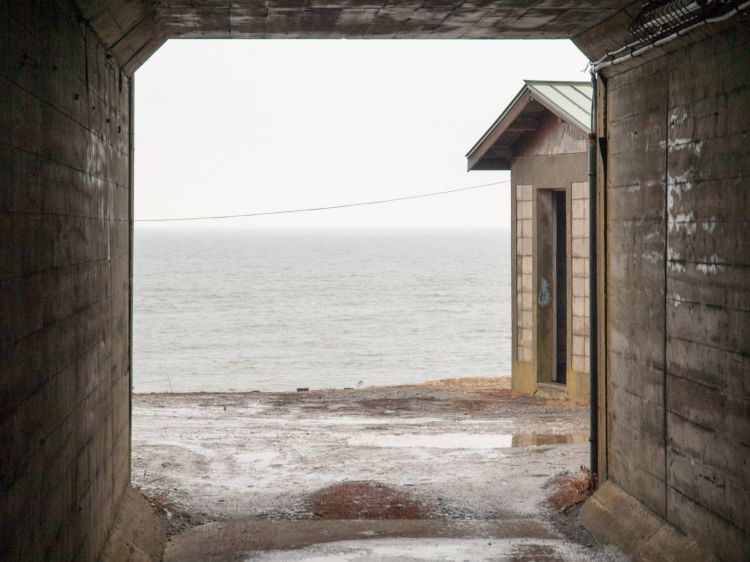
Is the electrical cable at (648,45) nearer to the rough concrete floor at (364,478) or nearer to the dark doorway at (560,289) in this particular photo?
the rough concrete floor at (364,478)

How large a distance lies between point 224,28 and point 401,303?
6794cm

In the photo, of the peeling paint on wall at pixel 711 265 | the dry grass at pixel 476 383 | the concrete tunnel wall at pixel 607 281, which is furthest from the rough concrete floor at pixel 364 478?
the dry grass at pixel 476 383

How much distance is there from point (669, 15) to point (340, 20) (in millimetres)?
2837

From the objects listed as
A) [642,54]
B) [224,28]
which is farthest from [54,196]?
[642,54]

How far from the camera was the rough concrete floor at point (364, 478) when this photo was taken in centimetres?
880

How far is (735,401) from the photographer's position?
6.34 meters

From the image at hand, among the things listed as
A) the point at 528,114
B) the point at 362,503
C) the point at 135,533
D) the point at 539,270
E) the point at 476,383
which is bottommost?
the point at 362,503

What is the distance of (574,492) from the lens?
10.2m

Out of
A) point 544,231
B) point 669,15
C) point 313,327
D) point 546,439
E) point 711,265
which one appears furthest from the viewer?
point 313,327

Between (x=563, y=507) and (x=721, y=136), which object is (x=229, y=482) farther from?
(x=721, y=136)

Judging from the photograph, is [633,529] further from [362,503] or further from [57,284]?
[57,284]

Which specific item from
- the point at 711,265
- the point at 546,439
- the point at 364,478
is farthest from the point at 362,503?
the point at 711,265

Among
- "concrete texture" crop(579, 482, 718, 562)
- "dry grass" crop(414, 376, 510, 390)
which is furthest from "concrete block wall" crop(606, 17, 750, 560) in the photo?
"dry grass" crop(414, 376, 510, 390)

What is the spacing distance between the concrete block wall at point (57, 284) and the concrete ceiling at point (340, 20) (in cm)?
44
